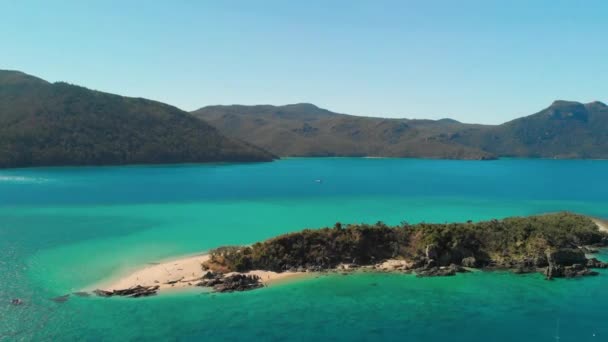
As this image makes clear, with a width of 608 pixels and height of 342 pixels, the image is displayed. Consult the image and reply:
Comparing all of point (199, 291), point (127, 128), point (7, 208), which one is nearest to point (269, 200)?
point (7, 208)

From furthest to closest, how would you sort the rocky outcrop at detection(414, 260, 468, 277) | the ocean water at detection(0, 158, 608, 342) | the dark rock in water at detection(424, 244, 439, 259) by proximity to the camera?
the dark rock in water at detection(424, 244, 439, 259)
the rocky outcrop at detection(414, 260, 468, 277)
the ocean water at detection(0, 158, 608, 342)

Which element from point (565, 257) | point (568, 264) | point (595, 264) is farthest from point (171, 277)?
A: point (595, 264)

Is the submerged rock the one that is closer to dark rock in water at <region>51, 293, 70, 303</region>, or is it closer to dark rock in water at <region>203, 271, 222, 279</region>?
dark rock in water at <region>203, 271, 222, 279</region>

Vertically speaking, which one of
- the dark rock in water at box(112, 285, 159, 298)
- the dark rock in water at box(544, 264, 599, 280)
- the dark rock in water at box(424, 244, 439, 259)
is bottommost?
the dark rock in water at box(112, 285, 159, 298)

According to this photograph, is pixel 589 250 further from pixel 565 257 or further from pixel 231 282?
pixel 231 282

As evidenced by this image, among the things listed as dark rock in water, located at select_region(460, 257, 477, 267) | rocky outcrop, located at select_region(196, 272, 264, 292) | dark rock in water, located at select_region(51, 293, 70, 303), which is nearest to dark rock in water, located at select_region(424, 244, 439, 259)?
dark rock in water, located at select_region(460, 257, 477, 267)

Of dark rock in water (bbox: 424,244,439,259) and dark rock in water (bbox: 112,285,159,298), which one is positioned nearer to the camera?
dark rock in water (bbox: 112,285,159,298)

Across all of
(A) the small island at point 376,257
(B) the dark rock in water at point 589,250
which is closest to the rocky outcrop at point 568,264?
(A) the small island at point 376,257

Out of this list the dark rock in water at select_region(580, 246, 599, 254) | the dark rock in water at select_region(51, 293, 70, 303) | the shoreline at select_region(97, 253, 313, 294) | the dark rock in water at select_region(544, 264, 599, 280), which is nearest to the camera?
the dark rock in water at select_region(51, 293, 70, 303)

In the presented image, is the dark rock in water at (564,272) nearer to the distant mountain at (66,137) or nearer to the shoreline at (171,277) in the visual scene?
the shoreline at (171,277)
